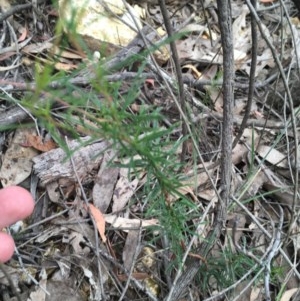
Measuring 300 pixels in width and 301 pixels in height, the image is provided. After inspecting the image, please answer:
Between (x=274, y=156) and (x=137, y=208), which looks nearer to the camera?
(x=137, y=208)

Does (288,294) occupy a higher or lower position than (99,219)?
lower

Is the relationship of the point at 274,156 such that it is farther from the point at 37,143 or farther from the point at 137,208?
the point at 37,143

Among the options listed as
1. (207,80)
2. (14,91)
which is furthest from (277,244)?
(14,91)

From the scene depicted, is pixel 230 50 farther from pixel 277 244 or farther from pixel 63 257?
pixel 63 257

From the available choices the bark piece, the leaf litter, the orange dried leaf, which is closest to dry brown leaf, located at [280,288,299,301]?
the leaf litter

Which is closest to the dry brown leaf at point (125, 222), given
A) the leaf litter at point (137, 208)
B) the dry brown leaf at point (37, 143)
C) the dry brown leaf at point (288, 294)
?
the leaf litter at point (137, 208)

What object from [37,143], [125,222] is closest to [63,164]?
[37,143]

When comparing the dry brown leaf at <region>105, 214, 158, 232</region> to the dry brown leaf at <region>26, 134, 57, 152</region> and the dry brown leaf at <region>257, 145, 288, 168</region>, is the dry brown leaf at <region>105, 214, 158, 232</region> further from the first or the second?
the dry brown leaf at <region>257, 145, 288, 168</region>
